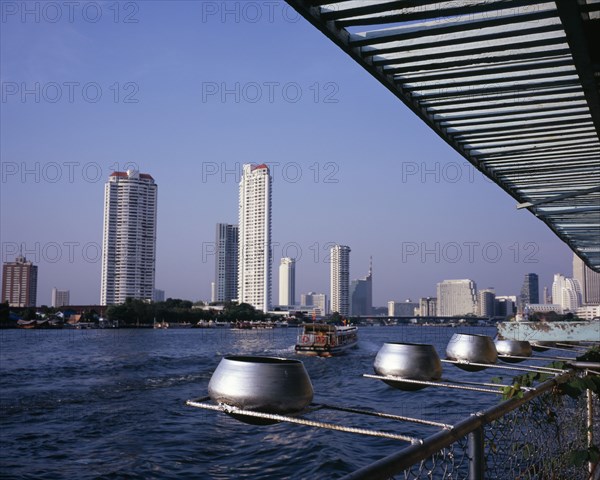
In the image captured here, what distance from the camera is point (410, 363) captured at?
16.5 ft

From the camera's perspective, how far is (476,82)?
489 centimetres

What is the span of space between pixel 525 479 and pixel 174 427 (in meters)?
21.7

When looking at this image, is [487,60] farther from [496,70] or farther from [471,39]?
[471,39]

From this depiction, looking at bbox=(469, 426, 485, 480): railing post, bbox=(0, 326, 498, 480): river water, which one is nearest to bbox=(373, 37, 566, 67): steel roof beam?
bbox=(469, 426, 485, 480): railing post

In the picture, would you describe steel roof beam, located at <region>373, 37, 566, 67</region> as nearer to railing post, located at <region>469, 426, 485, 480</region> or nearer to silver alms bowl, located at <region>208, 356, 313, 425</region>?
silver alms bowl, located at <region>208, 356, 313, 425</region>

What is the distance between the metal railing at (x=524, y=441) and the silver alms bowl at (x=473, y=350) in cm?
94

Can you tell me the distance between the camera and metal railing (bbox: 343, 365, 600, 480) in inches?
93.5

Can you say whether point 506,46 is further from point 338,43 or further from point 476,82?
point 338,43

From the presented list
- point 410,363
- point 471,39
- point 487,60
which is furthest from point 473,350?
point 471,39

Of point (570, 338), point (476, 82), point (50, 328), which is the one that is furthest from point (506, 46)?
point (50, 328)

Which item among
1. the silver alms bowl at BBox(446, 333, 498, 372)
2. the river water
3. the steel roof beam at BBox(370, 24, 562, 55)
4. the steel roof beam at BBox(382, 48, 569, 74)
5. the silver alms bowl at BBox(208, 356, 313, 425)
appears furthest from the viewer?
the river water

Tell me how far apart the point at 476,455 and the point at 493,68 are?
2.99 m

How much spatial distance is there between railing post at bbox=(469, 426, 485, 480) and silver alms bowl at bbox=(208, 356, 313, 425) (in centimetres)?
104

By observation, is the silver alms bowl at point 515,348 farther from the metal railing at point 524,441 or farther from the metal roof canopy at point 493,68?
the metal roof canopy at point 493,68
